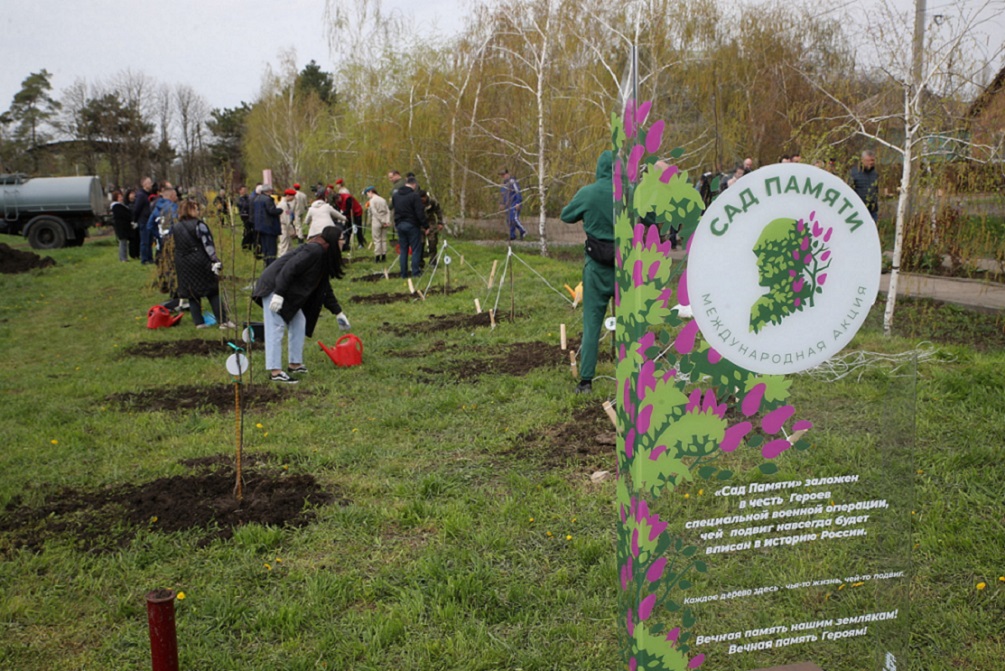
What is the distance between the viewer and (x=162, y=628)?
2.50 meters

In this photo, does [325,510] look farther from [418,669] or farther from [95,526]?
[418,669]

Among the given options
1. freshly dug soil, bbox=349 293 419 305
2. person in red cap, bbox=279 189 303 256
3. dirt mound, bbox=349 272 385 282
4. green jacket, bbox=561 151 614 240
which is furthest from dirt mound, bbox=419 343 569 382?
person in red cap, bbox=279 189 303 256

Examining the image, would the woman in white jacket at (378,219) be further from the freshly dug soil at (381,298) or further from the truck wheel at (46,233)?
the truck wheel at (46,233)

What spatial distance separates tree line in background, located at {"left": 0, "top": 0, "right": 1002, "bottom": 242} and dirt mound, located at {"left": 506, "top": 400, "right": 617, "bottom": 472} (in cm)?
210

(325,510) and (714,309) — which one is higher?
(714,309)

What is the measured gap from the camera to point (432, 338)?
410 inches

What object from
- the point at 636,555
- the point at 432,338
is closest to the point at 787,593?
the point at 636,555

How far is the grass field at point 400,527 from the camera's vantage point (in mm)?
3520

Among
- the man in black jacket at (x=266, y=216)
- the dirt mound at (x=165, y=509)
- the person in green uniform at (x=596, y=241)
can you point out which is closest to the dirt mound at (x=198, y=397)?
the dirt mound at (x=165, y=509)

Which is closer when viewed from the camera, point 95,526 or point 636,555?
point 636,555

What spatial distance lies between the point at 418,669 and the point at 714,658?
4.08 feet

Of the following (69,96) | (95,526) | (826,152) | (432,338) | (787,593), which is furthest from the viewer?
(69,96)

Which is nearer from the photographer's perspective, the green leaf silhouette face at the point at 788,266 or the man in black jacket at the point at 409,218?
the green leaf silhouette face at the point at 788,266

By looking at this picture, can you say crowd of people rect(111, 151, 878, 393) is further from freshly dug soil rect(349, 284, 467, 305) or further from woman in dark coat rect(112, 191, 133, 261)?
freshly dug soil rect(349, 284, 467, 305)
